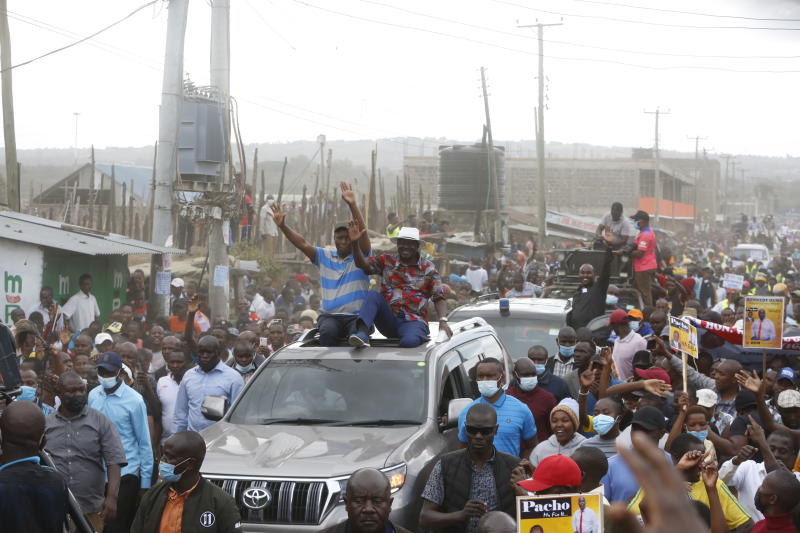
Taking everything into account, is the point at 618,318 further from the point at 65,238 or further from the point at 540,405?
the point at 65,238

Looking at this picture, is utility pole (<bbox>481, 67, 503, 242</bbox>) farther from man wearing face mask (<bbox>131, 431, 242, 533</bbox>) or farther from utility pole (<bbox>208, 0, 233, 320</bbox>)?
man wearing face mask (<bbox>131, 431, 242, 533</bbox>)

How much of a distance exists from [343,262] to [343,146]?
18446 cm

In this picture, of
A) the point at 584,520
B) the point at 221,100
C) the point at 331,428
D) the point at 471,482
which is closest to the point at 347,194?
the point at 331,428

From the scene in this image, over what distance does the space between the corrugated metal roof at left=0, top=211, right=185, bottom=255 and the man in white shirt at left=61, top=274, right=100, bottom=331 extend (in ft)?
1.75

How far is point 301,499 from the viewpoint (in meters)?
6.34

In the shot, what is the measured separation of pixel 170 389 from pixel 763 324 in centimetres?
539

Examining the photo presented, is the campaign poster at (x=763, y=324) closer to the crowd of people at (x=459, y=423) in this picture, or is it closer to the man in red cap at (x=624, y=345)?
the crowd of people at (x=459, y=423)

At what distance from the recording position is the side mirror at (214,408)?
7.38 meters

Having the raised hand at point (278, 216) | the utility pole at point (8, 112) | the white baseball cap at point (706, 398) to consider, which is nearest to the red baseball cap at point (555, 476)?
the white baseball cap at point (706, 398)

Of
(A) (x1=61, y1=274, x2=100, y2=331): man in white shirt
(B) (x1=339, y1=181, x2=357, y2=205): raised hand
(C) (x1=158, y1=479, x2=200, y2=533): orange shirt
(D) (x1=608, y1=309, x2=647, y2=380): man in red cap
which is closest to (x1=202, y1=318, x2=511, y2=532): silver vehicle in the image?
(C) (x1=158, y1=479, x2=200, y2=533): orange shirt

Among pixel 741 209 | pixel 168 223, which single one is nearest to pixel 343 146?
pixel 741 209

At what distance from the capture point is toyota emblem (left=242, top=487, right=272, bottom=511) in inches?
251

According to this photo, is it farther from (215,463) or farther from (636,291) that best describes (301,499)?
(636,291)

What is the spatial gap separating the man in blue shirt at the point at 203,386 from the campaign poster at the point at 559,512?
4.31m
